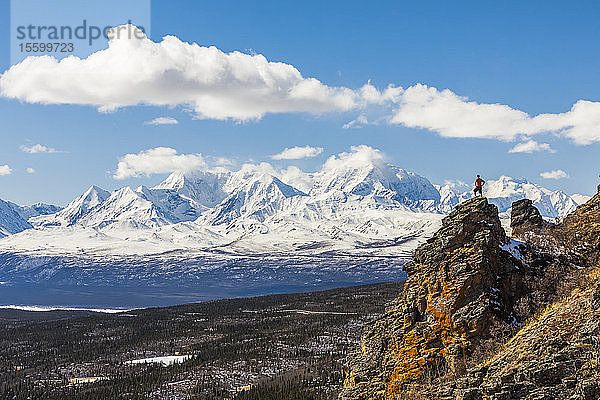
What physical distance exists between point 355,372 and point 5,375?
7003 centimetres

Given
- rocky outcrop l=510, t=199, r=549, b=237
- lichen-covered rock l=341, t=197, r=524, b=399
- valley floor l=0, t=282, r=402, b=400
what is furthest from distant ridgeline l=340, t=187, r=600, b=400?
valley floor l=0, t=282, r=402, b=400

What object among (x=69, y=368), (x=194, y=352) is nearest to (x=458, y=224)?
(x=194, y=352)

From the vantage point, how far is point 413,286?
25.6 m

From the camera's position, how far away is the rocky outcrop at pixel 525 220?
30641mm

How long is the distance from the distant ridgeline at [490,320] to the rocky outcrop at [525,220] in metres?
2.29

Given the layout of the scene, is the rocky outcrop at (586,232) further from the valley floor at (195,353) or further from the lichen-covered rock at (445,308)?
the valley floor at (195,353)

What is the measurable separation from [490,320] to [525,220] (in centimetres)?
1440

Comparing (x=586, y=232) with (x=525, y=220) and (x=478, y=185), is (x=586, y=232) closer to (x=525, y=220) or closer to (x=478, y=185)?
(x=478, y=185)

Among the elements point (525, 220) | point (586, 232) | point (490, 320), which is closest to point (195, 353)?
point (525, 220)

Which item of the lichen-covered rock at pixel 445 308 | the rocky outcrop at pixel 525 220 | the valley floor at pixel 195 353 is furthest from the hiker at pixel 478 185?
the valley floor at pixel 195 353

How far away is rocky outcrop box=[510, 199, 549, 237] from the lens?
101 ft

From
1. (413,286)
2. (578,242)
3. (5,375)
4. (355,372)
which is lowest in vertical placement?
(5,375)

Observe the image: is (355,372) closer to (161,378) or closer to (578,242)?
(578,242)

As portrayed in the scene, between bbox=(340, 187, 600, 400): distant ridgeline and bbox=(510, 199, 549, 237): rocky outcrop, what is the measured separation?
2.29 metres
